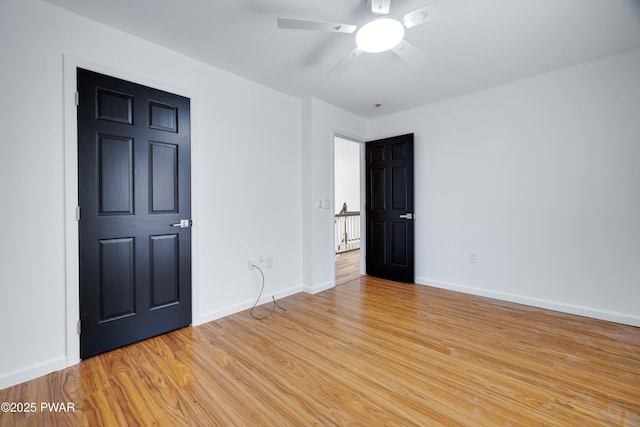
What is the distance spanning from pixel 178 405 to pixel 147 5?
2.59m

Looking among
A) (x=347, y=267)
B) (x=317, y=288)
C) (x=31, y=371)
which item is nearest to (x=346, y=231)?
(x=347, y=267)

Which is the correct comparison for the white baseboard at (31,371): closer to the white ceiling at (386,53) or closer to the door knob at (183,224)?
the door knob at (183,224)

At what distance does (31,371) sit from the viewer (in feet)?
5.93

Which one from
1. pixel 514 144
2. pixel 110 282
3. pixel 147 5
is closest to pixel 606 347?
pixel 514 144

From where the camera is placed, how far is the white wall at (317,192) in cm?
355

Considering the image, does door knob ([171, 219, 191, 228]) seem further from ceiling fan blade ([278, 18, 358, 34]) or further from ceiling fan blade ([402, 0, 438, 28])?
ceiling fan blade ([402, 0, 438, 28])

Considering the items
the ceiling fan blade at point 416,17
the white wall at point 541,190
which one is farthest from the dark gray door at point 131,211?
the white wall at point 541,190

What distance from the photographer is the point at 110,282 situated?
84.2 inches

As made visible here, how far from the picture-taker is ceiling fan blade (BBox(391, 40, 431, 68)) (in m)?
1.92

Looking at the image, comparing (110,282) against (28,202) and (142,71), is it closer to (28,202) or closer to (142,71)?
(28,202)

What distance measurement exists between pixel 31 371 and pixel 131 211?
120 cm

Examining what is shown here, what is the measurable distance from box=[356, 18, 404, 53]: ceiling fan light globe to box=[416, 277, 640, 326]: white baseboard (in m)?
2.99

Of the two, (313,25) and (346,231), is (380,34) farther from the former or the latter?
(346,231)

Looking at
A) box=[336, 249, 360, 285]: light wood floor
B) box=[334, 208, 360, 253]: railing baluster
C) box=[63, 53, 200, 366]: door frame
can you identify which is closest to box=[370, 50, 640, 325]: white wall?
box=[336, 249, 360, 285]: light wood floor
